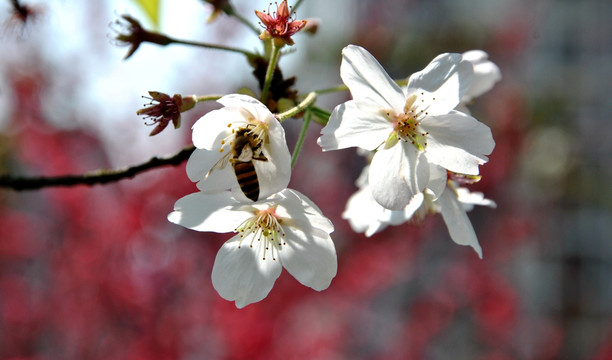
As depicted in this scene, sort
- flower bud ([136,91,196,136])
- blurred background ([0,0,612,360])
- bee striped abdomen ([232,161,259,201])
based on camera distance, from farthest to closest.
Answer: blurred background ([0,0,612,360]) → flower bud ([136,91,196,136]) → bee striped abdomen ([232,161,259,201])

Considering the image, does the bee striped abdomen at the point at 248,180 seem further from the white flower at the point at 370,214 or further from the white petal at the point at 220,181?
the white flower at the point at 370,214

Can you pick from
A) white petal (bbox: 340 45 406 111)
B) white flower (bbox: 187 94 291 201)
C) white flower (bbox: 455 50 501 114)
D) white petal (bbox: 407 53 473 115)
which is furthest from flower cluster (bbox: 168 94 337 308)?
white flower (bbox: 455 50 501 114)

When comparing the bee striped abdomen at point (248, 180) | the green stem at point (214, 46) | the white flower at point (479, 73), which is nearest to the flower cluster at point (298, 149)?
the bee striped abdomen at point (248, 180)

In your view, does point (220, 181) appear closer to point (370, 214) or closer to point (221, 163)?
point (221, 163)

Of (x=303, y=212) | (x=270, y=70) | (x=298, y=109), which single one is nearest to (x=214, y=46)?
(x=270, y=70)

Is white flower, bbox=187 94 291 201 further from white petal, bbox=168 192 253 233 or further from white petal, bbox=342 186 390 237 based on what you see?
white petal, bbox=342 186 390 237

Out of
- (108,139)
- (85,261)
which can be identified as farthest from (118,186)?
(108,139)
